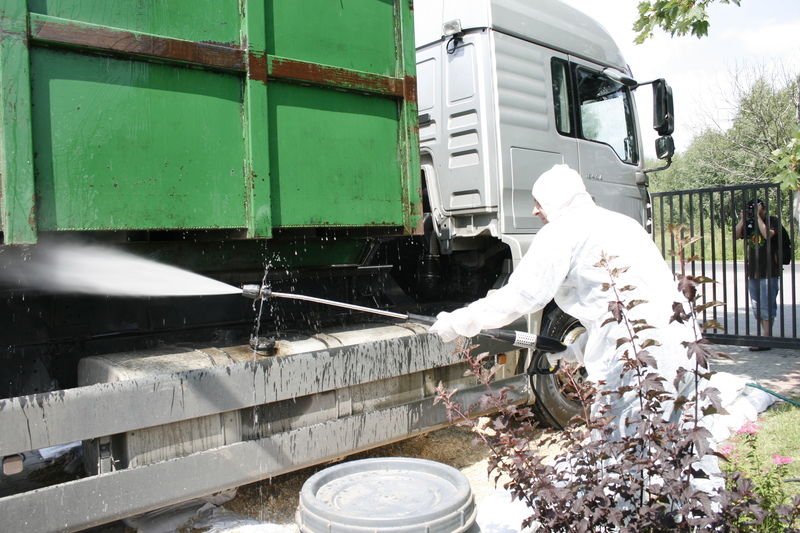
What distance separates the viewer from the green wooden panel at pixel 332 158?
3.28m

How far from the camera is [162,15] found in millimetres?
2852

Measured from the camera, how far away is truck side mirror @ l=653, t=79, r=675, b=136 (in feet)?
18.2

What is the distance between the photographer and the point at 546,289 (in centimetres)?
278

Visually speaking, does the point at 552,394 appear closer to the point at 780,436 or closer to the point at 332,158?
the point at 780,436

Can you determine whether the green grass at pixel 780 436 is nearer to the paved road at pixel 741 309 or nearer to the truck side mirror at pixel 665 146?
the paved road at pixel 741 309

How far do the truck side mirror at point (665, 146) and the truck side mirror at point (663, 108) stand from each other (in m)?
0.09

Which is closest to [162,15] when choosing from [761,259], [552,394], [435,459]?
[435,459]

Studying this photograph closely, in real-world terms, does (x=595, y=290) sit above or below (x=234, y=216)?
below

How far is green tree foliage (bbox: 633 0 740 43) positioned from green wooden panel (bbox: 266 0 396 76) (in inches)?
133

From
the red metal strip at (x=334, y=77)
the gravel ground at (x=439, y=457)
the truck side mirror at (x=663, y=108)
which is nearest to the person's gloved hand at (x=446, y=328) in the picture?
the gravel ground at (x=439, y=457)

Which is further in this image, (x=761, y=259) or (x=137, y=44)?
(x=761, y=259)

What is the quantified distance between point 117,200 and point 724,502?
8.56ft

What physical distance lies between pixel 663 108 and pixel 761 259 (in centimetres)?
359

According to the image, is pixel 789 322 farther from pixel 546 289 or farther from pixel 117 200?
pixel 117 200
